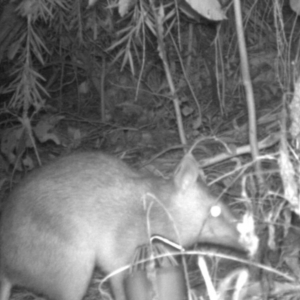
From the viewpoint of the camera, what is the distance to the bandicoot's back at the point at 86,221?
4.88 meters

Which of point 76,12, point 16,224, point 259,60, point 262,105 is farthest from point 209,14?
point 259,60

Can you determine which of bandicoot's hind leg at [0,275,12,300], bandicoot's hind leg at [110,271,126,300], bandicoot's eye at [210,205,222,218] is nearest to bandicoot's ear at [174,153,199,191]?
bandicoot's eye at [210,205,222,218]

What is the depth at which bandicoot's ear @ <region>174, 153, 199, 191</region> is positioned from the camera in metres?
4.91

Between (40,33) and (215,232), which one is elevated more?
(40,33)

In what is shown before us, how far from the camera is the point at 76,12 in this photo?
682cm

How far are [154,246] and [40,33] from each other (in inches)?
120

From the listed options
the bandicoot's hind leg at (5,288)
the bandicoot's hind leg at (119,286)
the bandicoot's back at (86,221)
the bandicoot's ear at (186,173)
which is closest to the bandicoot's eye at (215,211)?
the bandicoot's back at (86,221)

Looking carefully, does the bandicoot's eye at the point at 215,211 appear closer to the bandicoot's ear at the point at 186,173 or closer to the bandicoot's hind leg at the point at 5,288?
the bandicoot's ear at the point at 186,173

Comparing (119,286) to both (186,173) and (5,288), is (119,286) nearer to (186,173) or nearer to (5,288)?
(5,288)

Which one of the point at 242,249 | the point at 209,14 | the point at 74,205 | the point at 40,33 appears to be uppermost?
the point at 209,14

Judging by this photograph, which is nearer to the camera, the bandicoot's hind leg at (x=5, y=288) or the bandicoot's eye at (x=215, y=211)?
the bandicoot's eye at (x=215, y=211)

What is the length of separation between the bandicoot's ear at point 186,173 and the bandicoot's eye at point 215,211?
8.4 inches

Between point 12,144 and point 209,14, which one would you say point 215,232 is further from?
point 12,144

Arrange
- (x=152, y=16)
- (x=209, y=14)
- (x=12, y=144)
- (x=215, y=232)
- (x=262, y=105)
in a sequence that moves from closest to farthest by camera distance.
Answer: (x=209, y=14) → (x=215, y=232) → (x=152, y=16) → (x=12, y=144) → (x=262, y=105)
